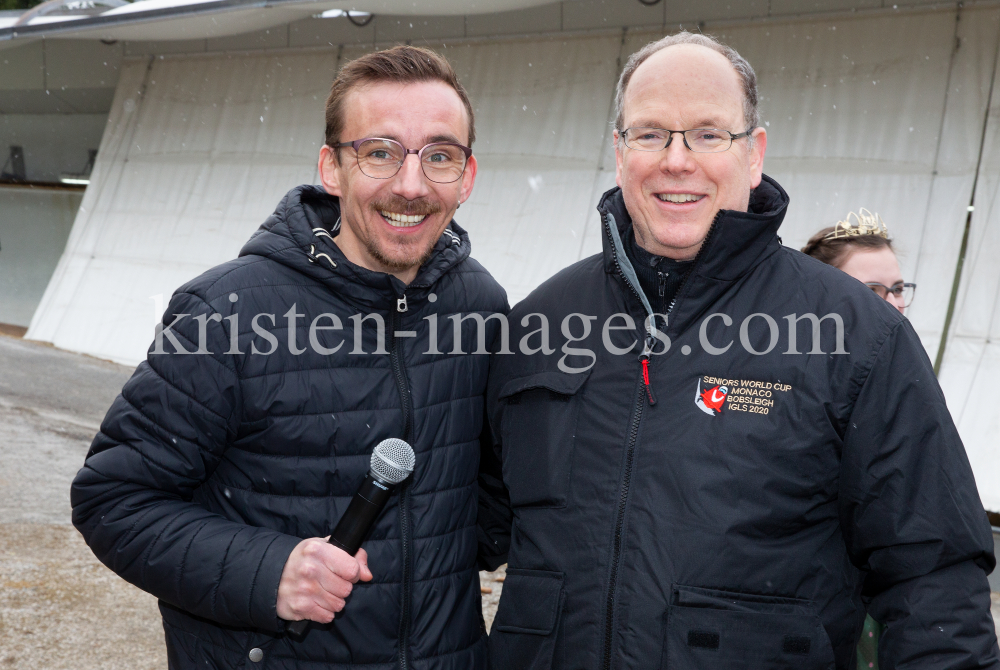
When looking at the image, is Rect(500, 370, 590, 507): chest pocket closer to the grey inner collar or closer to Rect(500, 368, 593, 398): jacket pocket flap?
Rect(500, 368, 593, 398): jacket pocket flap

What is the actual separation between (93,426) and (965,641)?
7482 millimetres

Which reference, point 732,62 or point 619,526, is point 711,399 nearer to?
point 619,526

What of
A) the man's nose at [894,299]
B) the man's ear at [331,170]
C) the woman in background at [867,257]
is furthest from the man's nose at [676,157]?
the man's nose at [894,299]

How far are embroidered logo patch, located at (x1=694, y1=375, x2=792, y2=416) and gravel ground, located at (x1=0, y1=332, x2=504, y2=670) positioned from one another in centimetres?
294

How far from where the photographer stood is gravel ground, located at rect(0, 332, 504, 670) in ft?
12.7

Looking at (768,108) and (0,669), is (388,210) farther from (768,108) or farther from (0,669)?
(768,108)

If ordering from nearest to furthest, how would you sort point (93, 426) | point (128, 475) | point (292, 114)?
point (128, 475) → point (93, 426) → point (292, 114)

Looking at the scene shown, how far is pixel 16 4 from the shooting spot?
76.7 ft

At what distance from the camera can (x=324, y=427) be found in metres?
2.08

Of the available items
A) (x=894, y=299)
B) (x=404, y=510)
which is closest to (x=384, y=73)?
(x=404, y=510)

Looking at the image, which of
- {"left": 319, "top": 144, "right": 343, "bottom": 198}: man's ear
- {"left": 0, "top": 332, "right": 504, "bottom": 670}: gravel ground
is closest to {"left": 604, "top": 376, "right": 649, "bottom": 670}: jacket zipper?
{"left": 319, "top": 144, "right": 343, "bottom": 198}: man's ear

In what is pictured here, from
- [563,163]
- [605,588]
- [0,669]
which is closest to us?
[605,588]

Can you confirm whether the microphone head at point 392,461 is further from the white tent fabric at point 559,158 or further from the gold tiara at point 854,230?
the white tent fabric at point 559,158

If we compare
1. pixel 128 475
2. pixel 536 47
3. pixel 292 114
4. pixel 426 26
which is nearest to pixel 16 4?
pixel 292 114
